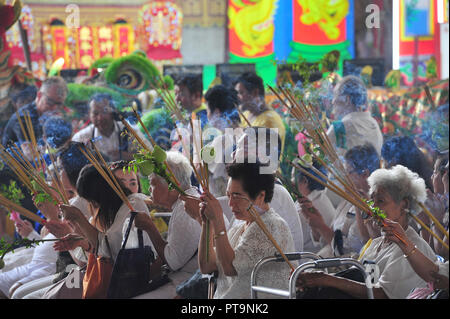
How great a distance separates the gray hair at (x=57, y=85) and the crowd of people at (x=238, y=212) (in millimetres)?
264

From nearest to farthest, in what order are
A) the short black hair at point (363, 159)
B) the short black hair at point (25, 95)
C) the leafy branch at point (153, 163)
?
1. the leafy branch at point (153, 163)
2. the short black hair at point (363, 159)
3. the short black hair at point (25, 95)

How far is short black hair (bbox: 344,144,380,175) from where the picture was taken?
3.08 metres

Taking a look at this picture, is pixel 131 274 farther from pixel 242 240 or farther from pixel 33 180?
pixel 33 180

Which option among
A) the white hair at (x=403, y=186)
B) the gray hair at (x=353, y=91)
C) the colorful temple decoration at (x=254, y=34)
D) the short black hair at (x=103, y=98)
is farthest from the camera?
the colorful temple decoration at (x=254, y=34)

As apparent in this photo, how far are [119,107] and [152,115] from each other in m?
0.32

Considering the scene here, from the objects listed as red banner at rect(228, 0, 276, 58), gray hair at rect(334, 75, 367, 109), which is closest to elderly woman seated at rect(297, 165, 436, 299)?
gray hair at rect(334, 75, 367, 109)

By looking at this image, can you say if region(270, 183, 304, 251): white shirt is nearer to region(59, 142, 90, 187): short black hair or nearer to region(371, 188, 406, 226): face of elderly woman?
region(371, 188, 406, 226): face of elderly woman

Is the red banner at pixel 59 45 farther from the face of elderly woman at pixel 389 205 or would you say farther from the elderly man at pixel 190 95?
the face of elderly woman at pixel 389 205

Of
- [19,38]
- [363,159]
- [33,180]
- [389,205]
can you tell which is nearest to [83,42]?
[19,38]

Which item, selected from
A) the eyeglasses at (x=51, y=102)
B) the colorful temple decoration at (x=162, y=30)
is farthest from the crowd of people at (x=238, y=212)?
the colorful temple decoration at (x=162, y=30)

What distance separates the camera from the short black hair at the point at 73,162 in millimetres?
3369

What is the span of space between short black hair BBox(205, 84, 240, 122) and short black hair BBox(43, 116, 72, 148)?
93 cm

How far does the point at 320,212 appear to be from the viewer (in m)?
3.25

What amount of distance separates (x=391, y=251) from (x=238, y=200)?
1.86 ft
